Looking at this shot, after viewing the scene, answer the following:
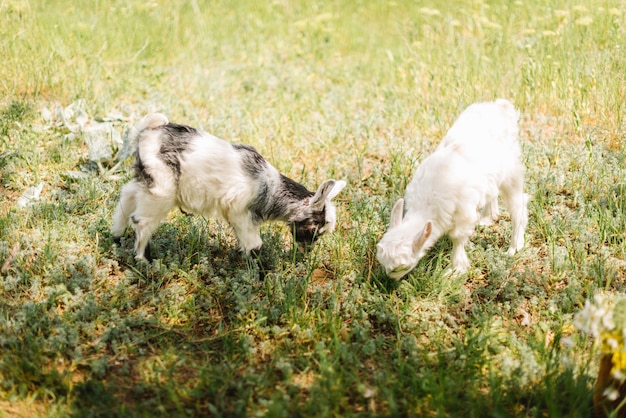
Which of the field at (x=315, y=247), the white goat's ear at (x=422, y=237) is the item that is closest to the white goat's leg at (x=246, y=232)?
the field at (x=315, y=247)

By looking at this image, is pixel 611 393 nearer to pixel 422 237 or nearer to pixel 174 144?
pixel 422 237

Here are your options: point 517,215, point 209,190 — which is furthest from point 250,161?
point 517,215

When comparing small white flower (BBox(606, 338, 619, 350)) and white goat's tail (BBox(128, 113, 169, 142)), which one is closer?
small white flower (BBox(606, 338, 619, 350))

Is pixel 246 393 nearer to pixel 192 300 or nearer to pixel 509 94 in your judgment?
pixel 192 300

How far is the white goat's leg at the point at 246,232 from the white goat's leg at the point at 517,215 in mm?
2086

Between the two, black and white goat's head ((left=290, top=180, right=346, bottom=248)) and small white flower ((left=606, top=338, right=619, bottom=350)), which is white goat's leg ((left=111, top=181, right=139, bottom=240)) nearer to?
black and white goat's head ((left=290, top=180, right=346, bottom=248))

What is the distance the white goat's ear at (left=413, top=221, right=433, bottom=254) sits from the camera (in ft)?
14.3

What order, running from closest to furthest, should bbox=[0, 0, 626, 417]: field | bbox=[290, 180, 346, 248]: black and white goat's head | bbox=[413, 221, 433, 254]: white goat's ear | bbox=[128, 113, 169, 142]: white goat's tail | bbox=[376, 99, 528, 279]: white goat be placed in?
bbox=[0, 0, 626, 417]: field < bbox=[413, 221, 433, 254]: white goat's ear < bbox=[376, 99, 528, 279]: white goat < bbox=[128, 113, 169, 142]: white goat's tail < bbox=[290, 180, 346, 248]: black and white goat's head

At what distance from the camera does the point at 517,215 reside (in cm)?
522

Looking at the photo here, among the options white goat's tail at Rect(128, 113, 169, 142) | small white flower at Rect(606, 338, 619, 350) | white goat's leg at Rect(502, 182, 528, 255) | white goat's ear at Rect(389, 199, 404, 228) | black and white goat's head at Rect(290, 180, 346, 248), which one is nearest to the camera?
small white flower at Rect(606, 338, 619, 350)

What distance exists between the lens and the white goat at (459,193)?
4477mm

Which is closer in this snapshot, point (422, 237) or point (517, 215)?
point (422, 237)

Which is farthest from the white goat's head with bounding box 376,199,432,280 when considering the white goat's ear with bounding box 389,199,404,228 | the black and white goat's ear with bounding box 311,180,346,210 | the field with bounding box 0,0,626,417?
the black and white goat's ear with bounding box 311,180,346,210

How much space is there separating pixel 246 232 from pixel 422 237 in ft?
4.63
